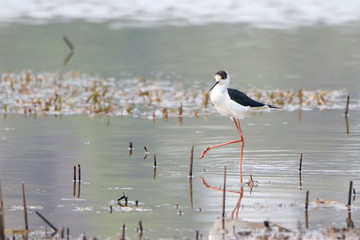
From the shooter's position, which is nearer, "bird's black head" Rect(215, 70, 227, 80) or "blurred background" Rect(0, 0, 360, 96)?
"bird's black head" Rect(215, 70, 227, 80)

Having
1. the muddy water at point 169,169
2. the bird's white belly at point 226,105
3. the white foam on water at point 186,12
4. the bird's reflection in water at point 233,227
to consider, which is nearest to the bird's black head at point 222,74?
the bird's white belly at point 226,105

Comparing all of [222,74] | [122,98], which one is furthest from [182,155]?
[122,98]

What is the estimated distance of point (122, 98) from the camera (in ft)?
64.6

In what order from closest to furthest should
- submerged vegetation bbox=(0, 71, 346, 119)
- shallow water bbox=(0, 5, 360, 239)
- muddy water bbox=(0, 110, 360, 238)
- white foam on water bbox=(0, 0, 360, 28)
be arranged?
muddy water bbox=(0, 110, 360, 238) < shallow water bbox=(0, 5, 360, 239) < submerged vegetation bbox=(0, 71, 346, 119) < white foam on water bbox=(0, 0, 360, 28)

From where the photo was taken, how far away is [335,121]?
16.4 metres

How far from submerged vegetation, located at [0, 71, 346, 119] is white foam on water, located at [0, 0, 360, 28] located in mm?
18531

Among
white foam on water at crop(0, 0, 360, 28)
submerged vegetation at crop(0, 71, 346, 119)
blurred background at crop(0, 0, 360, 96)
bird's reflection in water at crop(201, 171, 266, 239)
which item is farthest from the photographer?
white foam on water at crop(0, 0, 360, 28)

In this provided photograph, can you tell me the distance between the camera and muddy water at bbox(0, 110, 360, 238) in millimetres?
9297

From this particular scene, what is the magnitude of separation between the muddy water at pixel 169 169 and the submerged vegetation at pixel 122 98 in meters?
0.69

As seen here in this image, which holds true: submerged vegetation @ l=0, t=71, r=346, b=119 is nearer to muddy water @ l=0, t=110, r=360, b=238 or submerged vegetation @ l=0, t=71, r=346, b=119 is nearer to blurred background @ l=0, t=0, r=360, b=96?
muddy water @ l=0, t=110, r=360, b=238

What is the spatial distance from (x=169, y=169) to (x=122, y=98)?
781 cm

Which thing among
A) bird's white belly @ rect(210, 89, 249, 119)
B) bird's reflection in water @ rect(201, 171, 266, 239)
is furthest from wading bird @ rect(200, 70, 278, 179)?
bird's reflection in water @ rect(201, 171, 266, 239)

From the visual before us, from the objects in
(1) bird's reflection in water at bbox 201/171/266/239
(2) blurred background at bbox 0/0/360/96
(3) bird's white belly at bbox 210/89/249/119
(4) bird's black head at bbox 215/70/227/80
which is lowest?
(1) bird's reflection in water at bbox 201/171/266/239

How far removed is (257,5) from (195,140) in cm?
3689
